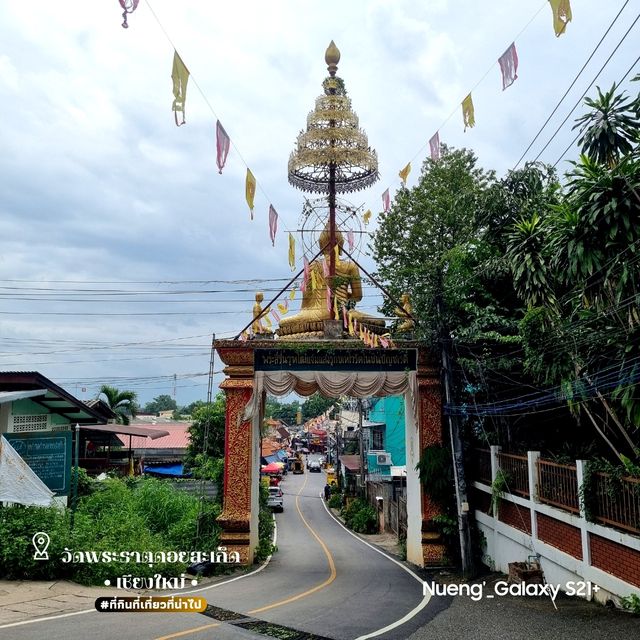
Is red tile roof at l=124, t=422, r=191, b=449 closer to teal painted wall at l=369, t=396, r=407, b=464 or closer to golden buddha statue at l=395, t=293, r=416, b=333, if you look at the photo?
teal painted wall at l=369, t=396, r=407, b=464

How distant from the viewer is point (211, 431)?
25125mm

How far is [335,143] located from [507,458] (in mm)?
10308

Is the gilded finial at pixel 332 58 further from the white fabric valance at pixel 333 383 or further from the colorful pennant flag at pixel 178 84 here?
the colorful pennant flag at pixel 178 84

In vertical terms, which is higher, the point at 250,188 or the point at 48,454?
the point at 250,188

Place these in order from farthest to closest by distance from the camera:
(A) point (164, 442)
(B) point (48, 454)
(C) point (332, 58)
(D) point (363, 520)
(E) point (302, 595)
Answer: (A) point (164, 442), (D) point (363, 520), (C) point (332, 58), (E) point (302, 595), (B) point (48, 454)

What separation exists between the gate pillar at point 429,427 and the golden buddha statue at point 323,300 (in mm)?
1863

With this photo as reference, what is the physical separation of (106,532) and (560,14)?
40.1ft

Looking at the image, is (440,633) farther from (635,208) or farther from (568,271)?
(635,208)

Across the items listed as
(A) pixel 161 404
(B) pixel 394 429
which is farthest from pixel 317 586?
(A) pixel 161 404

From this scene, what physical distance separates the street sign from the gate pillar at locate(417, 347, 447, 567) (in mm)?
8480

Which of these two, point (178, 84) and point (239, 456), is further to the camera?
point (239, 456)

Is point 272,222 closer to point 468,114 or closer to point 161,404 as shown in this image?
point 468,114

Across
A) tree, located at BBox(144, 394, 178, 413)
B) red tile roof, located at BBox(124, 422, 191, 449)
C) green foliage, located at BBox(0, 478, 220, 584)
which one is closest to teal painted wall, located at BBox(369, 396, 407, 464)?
red tile roof, located at BBox(124, 422, 191, 449)

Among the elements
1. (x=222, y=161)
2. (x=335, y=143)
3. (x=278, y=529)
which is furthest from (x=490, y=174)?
→ (x=278, y=529)
